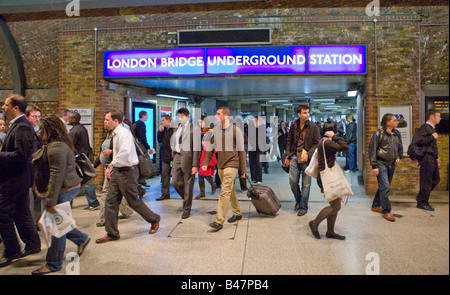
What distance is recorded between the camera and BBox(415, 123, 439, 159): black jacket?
A: 6543 millimetres

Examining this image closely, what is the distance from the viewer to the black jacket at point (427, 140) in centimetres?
654

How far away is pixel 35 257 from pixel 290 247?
10.4ft

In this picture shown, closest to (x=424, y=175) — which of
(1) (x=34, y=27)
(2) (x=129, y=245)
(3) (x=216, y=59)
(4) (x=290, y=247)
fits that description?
(4) (x=290, y=247)

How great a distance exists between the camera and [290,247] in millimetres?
4734

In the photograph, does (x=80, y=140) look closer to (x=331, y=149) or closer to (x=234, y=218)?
(x=234, y=218)

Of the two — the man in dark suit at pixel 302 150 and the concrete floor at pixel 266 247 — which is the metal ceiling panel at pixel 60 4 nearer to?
the man in dark suit at pixel 302 150

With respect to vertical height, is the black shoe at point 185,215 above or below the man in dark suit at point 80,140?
below

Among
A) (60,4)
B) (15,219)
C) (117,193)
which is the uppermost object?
(60,4)

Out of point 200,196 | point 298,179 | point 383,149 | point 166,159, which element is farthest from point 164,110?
point 383,149

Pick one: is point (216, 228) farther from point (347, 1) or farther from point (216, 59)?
point (347, 1)

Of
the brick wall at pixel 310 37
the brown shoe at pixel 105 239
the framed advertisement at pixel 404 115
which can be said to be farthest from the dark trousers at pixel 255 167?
the brown shoe at pixel 105 239

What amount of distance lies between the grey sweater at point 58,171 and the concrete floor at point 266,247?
88 cm

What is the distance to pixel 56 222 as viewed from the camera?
386 cm

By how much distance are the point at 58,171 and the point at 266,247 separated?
2.67m
